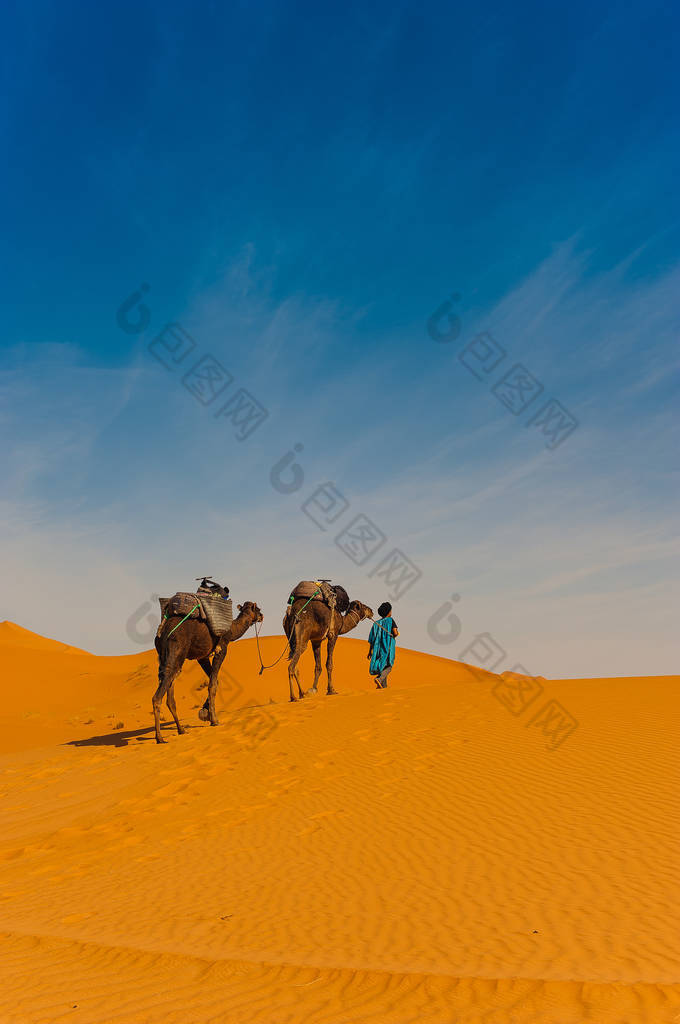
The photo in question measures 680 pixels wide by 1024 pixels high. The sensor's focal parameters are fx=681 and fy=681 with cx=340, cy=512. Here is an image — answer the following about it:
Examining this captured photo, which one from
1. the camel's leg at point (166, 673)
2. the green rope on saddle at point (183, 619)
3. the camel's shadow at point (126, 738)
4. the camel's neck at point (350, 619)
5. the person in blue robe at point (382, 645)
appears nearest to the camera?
the camel's leg at point (166, 673)

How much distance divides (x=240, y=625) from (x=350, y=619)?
4094 millimetres

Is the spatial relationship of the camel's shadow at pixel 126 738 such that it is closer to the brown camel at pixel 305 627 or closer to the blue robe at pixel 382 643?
the brown camel at pixel 305 627

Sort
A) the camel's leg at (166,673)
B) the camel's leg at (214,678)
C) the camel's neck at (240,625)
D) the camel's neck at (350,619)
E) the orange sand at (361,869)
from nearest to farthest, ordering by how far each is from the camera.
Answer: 1. the orange sand at (361,869)
2. the camel's leg at (166,673)
3. the camel's leg at (214,678)
4. the camel's neck at (240,625)
5. the camel's neck at (350,619)

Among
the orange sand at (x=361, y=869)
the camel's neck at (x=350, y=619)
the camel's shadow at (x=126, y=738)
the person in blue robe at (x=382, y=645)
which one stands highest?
the camel's neck at (x=350, y=619)

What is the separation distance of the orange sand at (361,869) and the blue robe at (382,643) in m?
4.08

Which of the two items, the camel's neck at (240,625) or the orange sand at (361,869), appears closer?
the orange sand at (361,869)

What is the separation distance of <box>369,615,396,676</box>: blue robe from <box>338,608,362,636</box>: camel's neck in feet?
4.70

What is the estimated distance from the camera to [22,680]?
30.1m

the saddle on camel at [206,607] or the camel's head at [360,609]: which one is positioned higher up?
the camel's head at [360,609]

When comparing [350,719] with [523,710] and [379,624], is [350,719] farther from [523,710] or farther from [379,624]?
[379,624]

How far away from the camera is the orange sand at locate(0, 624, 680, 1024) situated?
430 centimetres

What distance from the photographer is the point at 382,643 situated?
19.3 metres

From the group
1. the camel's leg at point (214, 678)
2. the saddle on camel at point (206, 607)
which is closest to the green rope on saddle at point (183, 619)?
the saddle on camel at point (206, 607)

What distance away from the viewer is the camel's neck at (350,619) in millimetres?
20672
